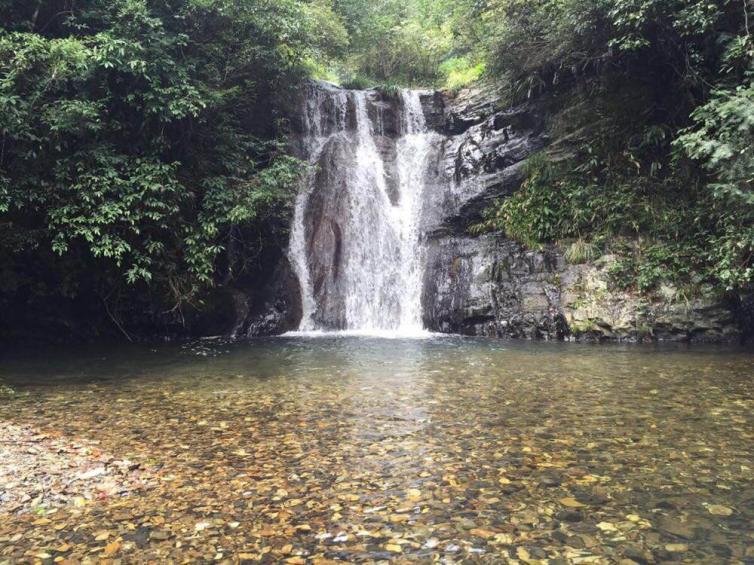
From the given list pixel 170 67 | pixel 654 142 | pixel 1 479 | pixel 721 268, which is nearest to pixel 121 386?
pixel 1 479

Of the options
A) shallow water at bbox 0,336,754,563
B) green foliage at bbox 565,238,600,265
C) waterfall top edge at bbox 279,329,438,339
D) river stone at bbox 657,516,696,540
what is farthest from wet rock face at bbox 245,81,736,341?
river stone at bbox 657,516,696,540

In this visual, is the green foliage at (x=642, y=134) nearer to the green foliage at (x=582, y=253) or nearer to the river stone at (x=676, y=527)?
the green foliage at (x=582, y=253)

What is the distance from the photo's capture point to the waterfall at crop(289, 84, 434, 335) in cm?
1586

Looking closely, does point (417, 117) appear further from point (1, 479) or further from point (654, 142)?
point (1, 479)

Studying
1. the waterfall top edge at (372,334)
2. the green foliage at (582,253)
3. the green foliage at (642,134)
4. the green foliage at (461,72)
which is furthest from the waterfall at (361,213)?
the green foliage at (582,253)

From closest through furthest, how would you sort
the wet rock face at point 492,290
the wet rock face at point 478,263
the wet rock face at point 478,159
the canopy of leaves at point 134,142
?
1. the canopy of leaves at point 134,142
2. the wet rock face at point 478,263
3. the wet rock face at point 492,290
4. the wet rock face at point 478,159

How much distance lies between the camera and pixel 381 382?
812 centimetres

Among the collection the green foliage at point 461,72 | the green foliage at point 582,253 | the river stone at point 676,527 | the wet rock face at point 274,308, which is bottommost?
the river stone at point 676,527

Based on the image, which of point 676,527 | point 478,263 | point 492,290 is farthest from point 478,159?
point 676,527

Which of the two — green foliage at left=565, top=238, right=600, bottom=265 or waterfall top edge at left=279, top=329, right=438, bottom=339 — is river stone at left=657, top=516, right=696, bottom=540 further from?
green foliage at left=565, top=238, right=600, bottom=265

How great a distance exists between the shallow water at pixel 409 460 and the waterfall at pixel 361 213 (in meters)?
6.63

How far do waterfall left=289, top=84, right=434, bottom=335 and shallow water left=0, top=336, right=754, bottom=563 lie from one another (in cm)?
663

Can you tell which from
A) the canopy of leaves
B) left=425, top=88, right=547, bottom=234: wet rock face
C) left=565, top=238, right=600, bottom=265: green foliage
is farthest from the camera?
left=425, top=88, right=547, bottom=234: wet rock face

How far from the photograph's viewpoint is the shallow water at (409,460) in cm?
336
